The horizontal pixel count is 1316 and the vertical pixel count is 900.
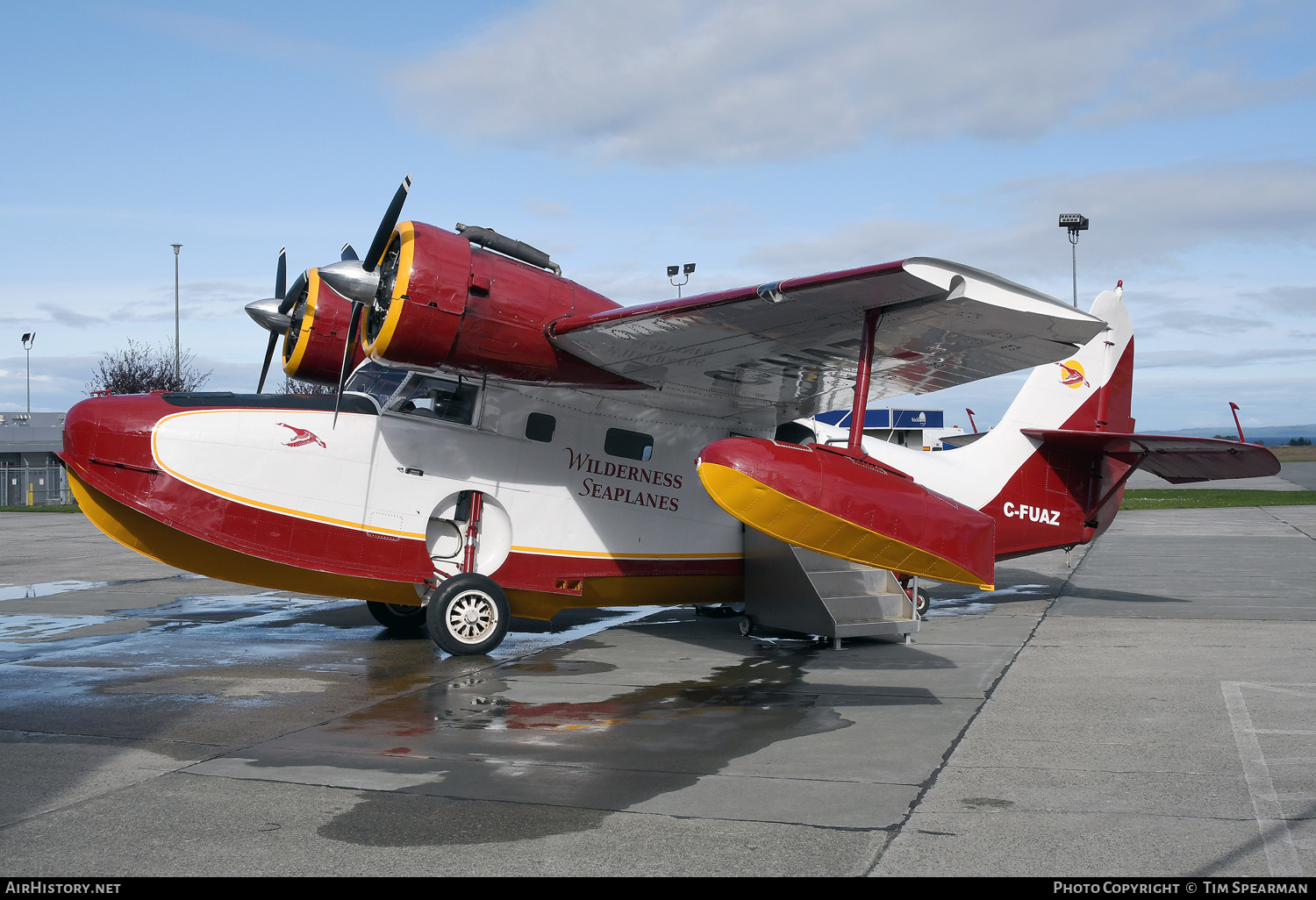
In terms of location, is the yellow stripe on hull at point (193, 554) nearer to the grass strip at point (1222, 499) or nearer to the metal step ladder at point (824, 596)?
the metal step ladder at point (824, 596)

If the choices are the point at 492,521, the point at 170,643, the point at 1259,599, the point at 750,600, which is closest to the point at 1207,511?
the point at 1259,599

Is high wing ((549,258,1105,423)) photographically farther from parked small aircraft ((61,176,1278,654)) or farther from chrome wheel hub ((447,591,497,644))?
chrome wheel hub ((447,591,497,644))

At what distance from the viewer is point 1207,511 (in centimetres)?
3609

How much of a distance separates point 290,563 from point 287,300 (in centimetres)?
354

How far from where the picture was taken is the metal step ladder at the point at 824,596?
36.0ft

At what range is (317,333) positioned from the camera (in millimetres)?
11883

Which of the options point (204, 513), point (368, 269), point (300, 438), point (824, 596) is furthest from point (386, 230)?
point (824, 596)

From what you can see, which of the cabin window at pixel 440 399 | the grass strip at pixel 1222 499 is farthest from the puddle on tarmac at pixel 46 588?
the grass strip at pixel 1222 499

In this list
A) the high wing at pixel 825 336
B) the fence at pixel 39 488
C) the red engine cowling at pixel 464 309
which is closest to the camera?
the high wing at pixel 825 336

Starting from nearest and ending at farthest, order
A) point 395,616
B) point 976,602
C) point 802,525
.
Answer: point 802,525, point 395,616, point 976,602

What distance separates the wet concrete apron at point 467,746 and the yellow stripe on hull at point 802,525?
1.15 meters

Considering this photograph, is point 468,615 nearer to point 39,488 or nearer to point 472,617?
point 472,617

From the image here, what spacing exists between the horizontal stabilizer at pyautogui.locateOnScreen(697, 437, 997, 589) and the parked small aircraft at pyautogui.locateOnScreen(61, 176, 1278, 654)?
0.02 meters

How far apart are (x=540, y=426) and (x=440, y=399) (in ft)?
3.72
